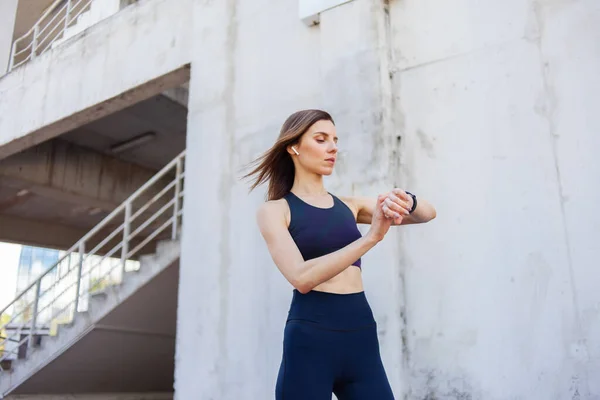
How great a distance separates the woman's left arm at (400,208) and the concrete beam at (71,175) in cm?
792

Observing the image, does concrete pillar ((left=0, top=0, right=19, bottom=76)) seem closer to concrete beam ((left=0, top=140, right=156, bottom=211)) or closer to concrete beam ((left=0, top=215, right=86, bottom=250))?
concrete beam ((left=0, top=140, right=156, bottom=211))

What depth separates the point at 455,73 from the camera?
3.61 metres

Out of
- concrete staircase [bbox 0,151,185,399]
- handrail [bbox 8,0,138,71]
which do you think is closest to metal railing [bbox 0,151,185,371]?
concrete staircase [bbox 0,151,185,399]

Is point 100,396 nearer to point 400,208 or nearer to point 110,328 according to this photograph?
point 110,328

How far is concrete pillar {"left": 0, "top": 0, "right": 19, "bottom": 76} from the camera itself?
8910mm

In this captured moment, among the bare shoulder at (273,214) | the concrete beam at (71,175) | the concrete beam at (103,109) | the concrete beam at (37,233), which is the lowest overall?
the bare shoulder at (273,214)

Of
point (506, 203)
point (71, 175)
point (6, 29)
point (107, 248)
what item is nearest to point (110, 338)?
point (71, 175)

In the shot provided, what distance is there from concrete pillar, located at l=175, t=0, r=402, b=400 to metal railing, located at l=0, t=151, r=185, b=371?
6.40ft

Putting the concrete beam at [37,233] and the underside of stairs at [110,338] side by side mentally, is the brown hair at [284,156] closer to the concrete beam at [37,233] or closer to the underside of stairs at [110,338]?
the underside of stairs at [110,338]

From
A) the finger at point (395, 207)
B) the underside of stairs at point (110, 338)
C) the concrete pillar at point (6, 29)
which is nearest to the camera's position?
the finger at point (395, 207)

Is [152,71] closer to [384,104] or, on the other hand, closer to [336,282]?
[384,104]

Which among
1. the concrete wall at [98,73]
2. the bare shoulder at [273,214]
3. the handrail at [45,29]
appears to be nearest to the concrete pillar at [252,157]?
the concrete wall at [98,73]

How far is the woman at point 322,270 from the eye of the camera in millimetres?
1715

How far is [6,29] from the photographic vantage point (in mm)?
9320
